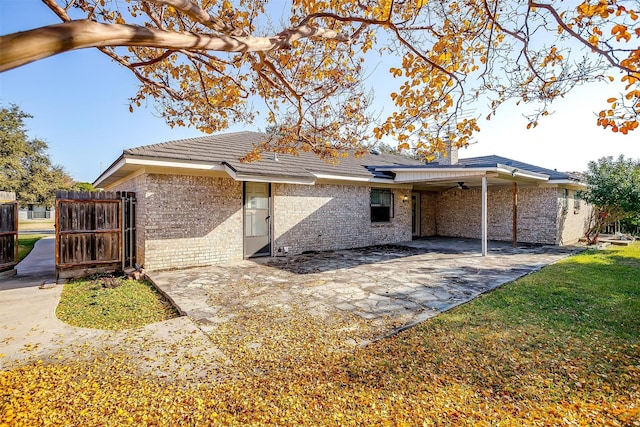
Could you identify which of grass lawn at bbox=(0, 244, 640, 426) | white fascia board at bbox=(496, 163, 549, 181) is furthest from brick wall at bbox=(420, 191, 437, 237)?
grass lawn at bbox=(0, 244, 640, 426)

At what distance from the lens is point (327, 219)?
36.2ft

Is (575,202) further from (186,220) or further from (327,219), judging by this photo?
(186,220)

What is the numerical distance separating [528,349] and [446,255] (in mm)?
6845

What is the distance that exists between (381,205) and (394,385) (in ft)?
34.5

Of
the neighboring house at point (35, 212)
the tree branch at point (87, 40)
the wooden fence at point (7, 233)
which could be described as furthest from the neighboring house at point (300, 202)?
the neighboring house at point (35, 212)

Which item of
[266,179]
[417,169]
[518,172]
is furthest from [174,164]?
[518,172]

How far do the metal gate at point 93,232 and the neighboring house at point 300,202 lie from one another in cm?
33

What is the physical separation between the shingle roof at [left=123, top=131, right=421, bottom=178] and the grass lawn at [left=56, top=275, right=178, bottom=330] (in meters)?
2.98

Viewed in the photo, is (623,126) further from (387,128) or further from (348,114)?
(348,114)

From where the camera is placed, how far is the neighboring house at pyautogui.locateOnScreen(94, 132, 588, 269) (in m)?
7.82

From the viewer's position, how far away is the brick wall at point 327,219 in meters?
9.96

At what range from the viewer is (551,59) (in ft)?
13.2

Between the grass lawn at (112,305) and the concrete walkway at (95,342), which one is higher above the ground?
the concrete walkway at (95,342)

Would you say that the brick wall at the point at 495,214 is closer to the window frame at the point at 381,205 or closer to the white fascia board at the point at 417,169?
the window frame at the point at 381,205
